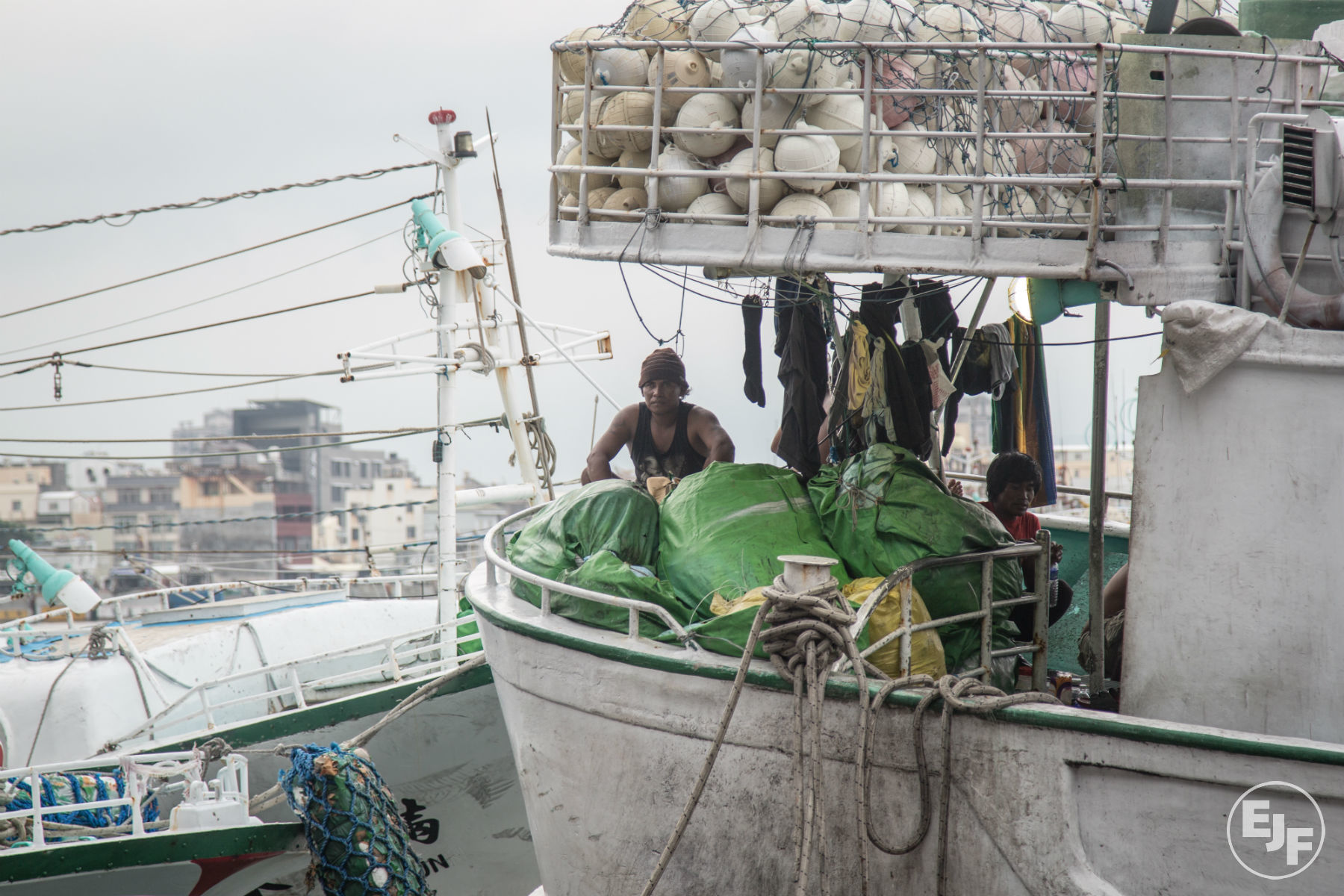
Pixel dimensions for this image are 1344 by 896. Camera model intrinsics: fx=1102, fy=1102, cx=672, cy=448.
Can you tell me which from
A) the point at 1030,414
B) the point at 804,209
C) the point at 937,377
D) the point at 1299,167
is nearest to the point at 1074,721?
the point at 1299,167

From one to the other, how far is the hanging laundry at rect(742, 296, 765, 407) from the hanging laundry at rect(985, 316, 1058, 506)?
1.38m

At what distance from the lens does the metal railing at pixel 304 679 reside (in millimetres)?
7461

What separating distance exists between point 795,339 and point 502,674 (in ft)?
7.18

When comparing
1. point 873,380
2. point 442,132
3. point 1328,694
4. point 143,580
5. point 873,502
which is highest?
→ point 442,132

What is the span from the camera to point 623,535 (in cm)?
474

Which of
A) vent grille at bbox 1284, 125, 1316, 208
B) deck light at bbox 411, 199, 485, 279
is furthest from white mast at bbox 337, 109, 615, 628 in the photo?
vent grille at bbox 1284, 125, 1316, 208

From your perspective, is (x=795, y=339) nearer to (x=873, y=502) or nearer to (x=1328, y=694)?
(x=873, y=502)

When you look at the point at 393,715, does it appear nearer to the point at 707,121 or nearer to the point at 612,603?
the point at 612,603

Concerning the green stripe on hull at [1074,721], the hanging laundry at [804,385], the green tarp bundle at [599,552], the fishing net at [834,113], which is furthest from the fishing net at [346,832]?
the fishing net at [834,113]

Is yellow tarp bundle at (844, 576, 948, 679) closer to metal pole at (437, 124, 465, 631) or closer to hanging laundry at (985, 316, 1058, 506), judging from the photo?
hanging laundry at (985, 316, 1058, 506)

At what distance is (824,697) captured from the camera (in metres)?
3.64

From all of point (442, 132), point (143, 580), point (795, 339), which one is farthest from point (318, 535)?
point (795, 339)

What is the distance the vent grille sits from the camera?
344 centimetres

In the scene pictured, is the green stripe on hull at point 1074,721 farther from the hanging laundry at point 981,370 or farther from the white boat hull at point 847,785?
the hanging laundry at point 981,370
